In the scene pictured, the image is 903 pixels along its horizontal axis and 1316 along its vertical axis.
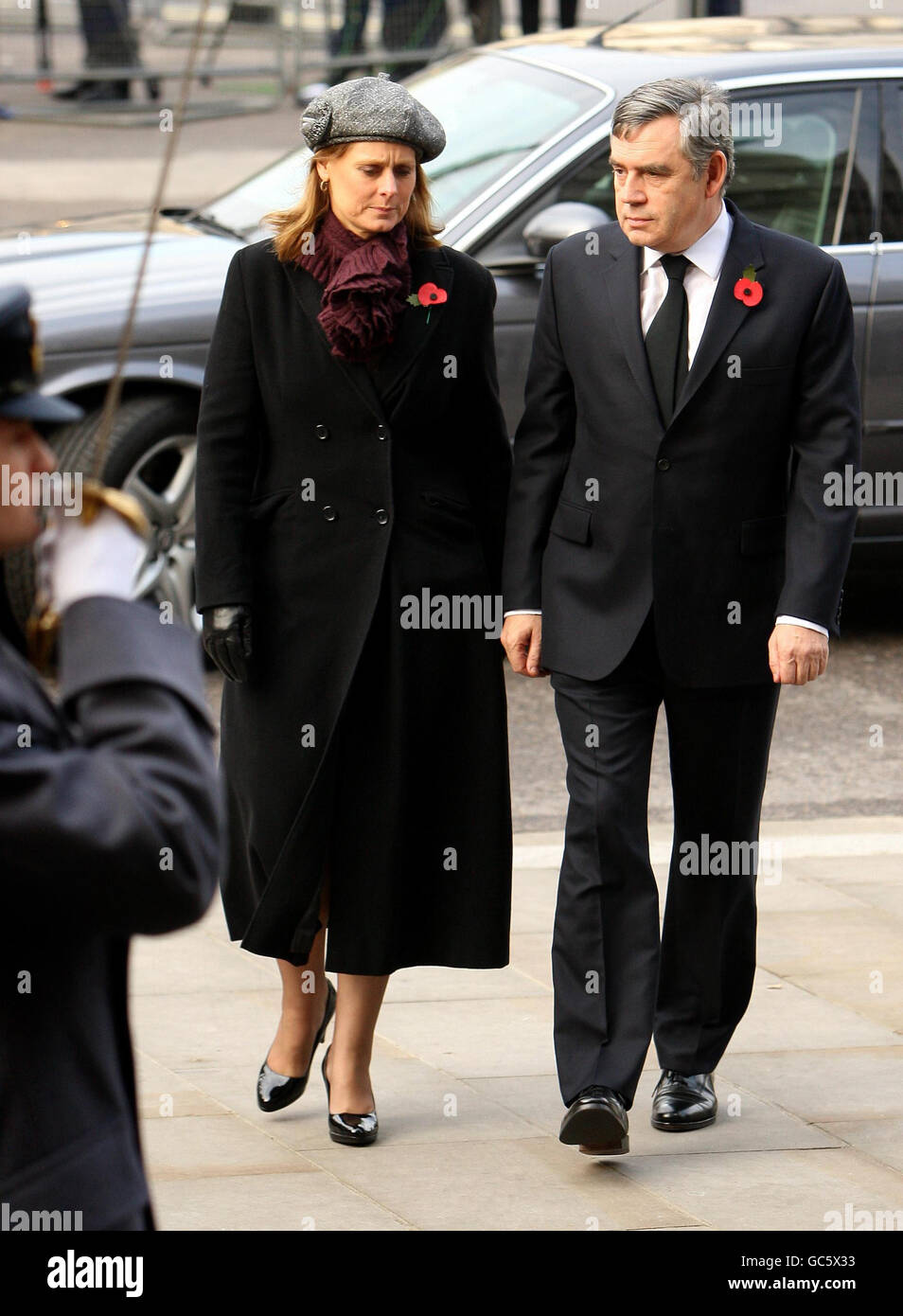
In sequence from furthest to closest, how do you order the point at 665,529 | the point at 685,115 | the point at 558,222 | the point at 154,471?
the point at 154,471, the point at 558,222, the point at 665,529, the point at 685,115

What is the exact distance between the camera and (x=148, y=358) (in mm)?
7449

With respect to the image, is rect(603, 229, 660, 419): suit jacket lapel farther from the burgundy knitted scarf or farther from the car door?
the car door

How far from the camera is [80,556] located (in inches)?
77.5

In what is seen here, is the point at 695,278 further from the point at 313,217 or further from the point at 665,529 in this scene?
the point at 313,217

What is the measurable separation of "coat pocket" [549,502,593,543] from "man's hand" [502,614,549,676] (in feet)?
0.55

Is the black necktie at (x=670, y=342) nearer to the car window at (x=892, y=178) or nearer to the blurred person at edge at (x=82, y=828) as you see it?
the blurred person at edge at (x=82, y=828)

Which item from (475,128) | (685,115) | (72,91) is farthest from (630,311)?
(72,91)

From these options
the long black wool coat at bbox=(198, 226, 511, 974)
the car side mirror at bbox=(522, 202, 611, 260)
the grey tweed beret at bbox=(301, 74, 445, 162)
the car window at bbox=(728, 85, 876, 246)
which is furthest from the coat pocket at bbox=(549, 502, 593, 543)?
the car window at bbox=(728, 85, 876, 246)

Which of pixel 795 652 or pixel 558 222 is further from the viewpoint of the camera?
pixel 558 222

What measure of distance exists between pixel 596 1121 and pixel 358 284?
1.57 m

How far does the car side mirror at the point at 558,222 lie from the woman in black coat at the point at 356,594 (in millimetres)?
2951

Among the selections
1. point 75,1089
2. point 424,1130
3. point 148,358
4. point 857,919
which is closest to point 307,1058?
point 424,1130

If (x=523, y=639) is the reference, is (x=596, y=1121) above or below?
below
